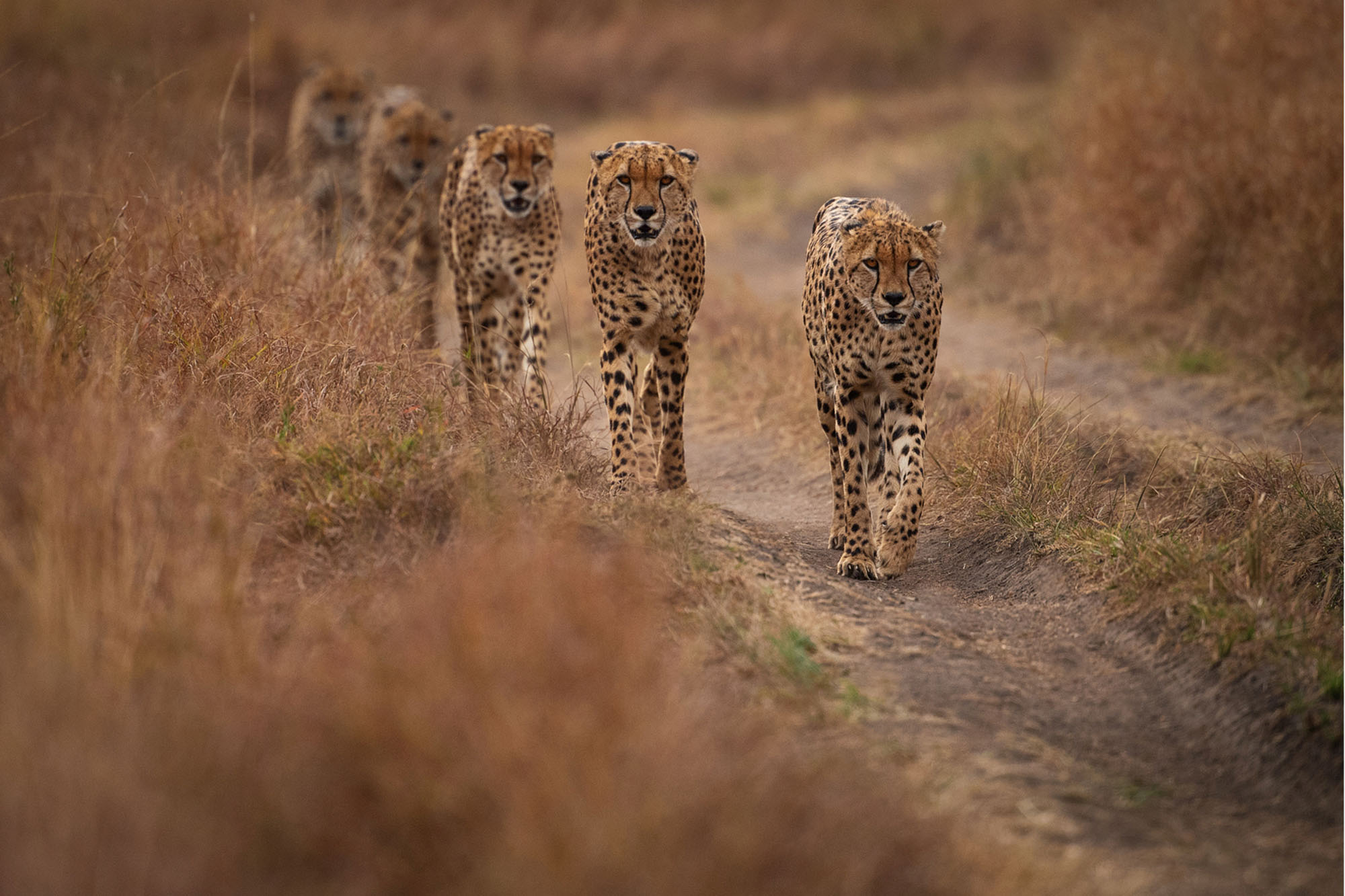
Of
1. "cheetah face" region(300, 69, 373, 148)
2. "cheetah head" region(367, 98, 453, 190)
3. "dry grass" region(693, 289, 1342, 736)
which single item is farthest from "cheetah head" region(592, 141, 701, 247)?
"cheetah face" region(300, 69, 373, 148)

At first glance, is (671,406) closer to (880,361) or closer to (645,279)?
(645,279)

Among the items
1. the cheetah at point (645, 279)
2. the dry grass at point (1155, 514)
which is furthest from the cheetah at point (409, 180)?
the cheetah at point (645, 279)

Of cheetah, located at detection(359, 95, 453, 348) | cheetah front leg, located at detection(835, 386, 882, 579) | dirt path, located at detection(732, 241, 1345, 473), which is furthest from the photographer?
cheetah, located at detection(359, 95, 453, 348)

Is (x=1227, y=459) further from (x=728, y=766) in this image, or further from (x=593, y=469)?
(x=728, y=766)

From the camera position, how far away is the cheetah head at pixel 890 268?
4.38 m

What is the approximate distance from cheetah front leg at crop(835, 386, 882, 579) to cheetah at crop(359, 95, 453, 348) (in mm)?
2939

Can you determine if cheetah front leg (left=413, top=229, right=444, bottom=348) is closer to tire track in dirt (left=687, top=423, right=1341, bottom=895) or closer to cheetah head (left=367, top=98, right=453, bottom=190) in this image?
cheetah head (left=367, top=98, right=453, bottom=190)

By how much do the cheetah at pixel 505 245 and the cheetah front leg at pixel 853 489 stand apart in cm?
153

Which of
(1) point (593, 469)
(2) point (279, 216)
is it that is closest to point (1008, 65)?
(2) point (279, 216)

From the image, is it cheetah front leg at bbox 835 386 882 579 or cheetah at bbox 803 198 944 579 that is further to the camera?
cheetah front leg at bbox 835 386 882 579

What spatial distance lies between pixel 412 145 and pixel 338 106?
5.46 ft

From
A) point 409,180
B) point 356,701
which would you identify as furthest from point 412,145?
point 356,701

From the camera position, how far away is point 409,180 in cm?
727

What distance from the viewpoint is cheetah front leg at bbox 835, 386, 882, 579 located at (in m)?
4.59
